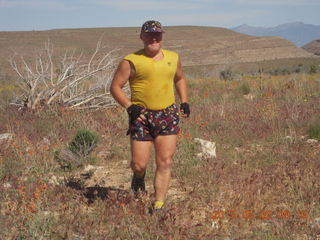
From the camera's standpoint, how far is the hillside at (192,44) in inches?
2372

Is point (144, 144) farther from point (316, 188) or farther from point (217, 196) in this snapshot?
point (316, 188)

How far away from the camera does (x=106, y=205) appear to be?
13.5ft

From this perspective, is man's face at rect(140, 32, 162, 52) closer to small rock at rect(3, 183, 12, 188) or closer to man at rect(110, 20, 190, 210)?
man at rect(110, 20, 190, 210)

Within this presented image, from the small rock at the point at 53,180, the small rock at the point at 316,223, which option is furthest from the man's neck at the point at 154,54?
the small rock at the point at 53,180

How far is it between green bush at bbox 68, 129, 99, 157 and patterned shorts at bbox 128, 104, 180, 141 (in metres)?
2.32

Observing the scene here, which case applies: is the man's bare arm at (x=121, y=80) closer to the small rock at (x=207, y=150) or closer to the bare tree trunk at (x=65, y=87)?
the small rock at (x=207, y=150)

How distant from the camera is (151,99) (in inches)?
146

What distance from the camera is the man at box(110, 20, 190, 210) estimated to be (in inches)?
142

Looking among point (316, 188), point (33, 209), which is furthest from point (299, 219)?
point (33, 209)

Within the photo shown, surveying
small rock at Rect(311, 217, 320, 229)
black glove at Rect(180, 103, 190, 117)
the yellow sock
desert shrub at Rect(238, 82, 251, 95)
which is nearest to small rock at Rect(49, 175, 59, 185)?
the yellow sock

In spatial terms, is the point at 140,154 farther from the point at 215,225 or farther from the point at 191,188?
the point at 191,188

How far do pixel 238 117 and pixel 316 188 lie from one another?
13.0 feet

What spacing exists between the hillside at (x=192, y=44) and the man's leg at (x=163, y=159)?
51875 mm

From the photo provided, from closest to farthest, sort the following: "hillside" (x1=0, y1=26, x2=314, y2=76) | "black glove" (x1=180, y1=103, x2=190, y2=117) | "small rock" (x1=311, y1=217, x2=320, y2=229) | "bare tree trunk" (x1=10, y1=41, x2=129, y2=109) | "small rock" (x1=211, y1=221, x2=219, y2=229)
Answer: "small rock" (x1=311, y1=217, x2=320, y2=229) → "small rock" (x1=211, y1=221, x2=219, y2=229) → "black glove" (x1=180, y1=103, x2=190, y2=117) → "bare tree trunk" (x1=10, y1=41, x2=129, y2=109) → "hillside" (x1=0, y1=26, x2=314, y2=76)
